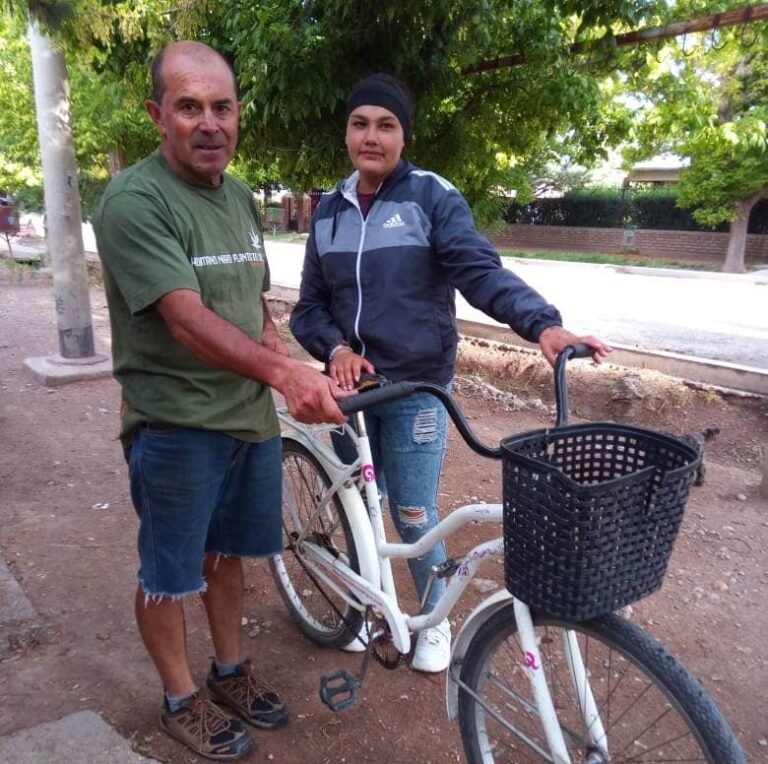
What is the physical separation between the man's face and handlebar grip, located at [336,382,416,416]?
756mm

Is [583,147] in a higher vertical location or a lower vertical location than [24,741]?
higher

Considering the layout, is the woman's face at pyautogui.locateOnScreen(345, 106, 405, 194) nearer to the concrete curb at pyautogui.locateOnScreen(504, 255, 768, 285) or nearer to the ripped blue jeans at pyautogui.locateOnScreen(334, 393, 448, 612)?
the ripped blue jeans at pyautogui.locateOnScreen(334, 393, 448, 612)

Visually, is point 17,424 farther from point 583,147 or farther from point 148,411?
point 583,147

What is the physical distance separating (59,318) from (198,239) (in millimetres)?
5006

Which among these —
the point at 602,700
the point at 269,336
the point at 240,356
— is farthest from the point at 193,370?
the point at 602,700

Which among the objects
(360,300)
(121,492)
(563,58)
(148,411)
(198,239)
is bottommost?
(121,492)

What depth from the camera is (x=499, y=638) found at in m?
1.79

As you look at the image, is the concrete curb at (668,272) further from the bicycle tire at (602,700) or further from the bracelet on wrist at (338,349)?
the bracelet on wrist at (338,349)

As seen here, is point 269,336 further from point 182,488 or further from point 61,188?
point 61,188

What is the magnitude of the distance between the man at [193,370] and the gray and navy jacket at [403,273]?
0.27m

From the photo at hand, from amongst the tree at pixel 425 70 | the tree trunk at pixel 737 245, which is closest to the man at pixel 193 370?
the tree at pixel 425 70

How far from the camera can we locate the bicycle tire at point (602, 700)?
4.76ft

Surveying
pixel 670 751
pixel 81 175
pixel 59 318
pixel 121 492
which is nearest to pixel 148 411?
pixel 670 751

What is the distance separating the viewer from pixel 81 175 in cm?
1151
